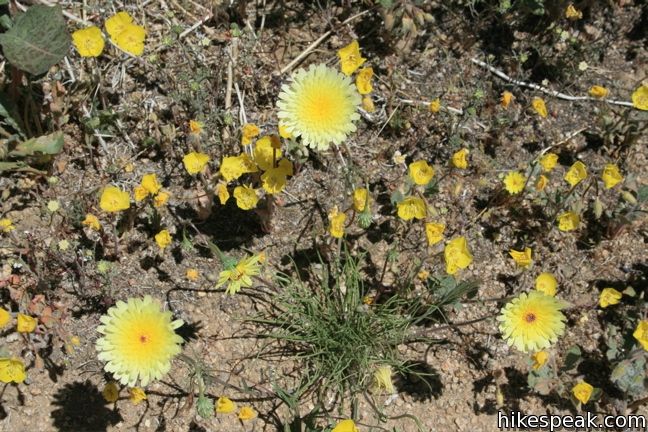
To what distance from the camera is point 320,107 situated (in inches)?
103

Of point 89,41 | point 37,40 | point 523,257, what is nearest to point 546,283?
point 523,257

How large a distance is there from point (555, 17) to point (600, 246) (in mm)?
1234

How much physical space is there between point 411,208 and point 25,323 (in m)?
1.70

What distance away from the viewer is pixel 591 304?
3.08 meters

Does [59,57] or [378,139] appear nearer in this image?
[59,57]

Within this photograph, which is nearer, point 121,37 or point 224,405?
point 224,405

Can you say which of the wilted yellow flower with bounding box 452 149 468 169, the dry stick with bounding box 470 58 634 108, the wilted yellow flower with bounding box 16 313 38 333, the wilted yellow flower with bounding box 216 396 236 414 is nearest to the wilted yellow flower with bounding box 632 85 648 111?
the dry stick with bounding box 470 58 634 108

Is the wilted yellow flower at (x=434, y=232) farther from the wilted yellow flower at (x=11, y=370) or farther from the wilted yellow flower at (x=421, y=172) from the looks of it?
the wilted yellow flower at (x=11, y=370)

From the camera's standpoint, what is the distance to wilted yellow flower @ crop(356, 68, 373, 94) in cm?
319

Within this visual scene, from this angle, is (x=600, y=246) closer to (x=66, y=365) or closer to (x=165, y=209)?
(x=165, y=209)

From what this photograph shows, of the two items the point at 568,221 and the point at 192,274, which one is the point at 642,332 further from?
the point at 192,274

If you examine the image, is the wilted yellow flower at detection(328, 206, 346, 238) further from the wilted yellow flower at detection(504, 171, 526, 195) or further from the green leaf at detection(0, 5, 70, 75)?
the green leaf at detection(0, 5, 70, 75)

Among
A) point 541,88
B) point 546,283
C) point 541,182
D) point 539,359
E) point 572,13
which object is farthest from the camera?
point 541,88

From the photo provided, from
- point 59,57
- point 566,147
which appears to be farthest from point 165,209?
point 566,147
